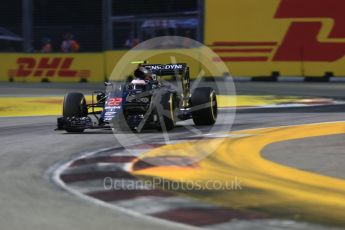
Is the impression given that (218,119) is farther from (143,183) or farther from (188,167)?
(143,183)

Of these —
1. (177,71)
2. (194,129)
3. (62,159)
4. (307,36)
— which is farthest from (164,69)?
(307,36)

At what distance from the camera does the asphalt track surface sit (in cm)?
517

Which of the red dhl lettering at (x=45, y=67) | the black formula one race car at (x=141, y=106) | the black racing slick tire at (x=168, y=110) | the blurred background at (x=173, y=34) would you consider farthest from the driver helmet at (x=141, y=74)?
the red dhl lettering at (x=45, y=67)

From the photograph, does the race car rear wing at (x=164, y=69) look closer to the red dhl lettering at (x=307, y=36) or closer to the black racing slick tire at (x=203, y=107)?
the black racing slick tire at (x=203, y=107)

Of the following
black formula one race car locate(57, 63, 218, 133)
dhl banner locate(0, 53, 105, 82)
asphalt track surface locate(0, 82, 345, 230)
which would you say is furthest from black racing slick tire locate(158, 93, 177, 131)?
dhl banner locate(0, 53, 105, 82)

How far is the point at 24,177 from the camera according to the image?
6.89 meters

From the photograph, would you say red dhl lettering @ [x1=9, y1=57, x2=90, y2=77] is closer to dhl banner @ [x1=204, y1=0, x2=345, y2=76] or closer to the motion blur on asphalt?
the motion blur on asphalt

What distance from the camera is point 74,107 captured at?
10977 millimetres

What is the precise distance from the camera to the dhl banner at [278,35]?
2383 cm

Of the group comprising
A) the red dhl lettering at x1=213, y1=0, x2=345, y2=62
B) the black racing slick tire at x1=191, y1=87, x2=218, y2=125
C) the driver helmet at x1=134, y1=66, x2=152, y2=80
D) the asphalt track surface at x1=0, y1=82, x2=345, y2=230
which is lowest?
the asphalt track surface at x1=0, y1=82, x2=345, y2=230

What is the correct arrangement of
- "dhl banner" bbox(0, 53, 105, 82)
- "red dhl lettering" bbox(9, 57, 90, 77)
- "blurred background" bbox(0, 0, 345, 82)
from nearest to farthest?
"blurred background" bbox(0, 0, 345, 82) → "dhl banner" bbox(0, 53, 105, 82) → "red dhl lettering" bbox(9, 57, 90, 77)

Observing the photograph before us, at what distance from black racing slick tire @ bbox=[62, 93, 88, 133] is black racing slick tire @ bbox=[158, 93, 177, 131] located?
138 cm

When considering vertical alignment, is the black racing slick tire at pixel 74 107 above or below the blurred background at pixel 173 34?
below

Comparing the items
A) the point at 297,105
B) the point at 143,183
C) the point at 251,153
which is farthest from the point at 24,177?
the point at 297,105
